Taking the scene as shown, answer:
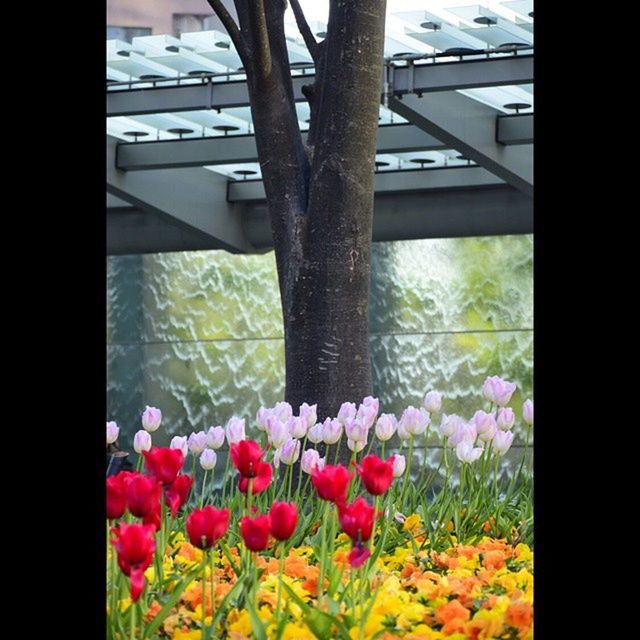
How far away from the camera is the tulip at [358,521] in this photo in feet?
6.33

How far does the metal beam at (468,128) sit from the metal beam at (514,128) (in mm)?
60

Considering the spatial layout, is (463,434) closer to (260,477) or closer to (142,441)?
(142,441)

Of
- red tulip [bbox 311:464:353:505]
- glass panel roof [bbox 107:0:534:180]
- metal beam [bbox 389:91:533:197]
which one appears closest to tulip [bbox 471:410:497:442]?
red tulip [bbox 311:464:353:505]

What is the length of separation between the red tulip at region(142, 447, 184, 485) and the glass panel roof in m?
7.16

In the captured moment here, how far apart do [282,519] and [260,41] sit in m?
2.69

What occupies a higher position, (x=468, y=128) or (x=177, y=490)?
(x=468, y=128)

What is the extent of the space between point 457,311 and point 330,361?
1007cm

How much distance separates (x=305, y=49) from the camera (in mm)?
10219

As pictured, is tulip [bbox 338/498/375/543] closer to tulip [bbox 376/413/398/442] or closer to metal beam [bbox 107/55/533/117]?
tulip [bbox 376/413/398/442]

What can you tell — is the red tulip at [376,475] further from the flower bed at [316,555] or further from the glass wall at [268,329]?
the glass wall at [268,329]

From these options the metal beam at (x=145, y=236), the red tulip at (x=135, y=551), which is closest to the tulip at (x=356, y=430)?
the red tulip at (x=135, y=551)

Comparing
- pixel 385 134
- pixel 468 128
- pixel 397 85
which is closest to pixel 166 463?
pixel 397 85
